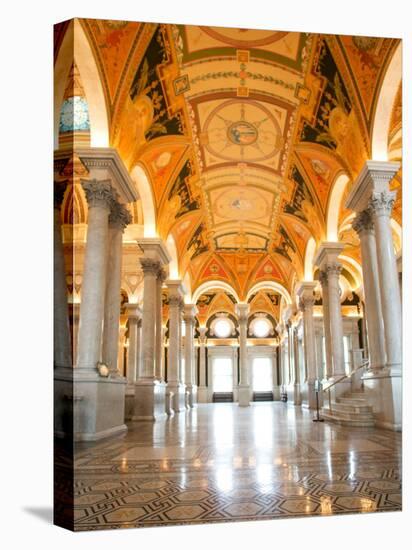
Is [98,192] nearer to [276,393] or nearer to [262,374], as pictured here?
[276,393]

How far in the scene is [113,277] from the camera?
31.8 feet

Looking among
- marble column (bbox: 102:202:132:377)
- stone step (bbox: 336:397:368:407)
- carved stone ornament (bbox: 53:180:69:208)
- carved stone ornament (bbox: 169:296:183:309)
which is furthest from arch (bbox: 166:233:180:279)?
carved stone ornament (bbox: 53:180:69:208)

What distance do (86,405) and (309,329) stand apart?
582 inches

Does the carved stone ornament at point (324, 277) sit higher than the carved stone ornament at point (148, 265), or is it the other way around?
the carved stone ornament at point (148, 265)

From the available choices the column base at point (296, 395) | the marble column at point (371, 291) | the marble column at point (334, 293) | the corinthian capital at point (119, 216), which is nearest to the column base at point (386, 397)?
the marble column at point (371, 291)

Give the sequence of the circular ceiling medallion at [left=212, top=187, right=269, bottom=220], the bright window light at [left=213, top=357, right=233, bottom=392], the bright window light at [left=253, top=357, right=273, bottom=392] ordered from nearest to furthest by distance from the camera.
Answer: the circular ceiling medallion at [left=212, top=187, right=269, bottom=220] < the bright window light at [left=213, top=357, right=233, bottom=392] < the bright window light at [left=253, top=357, right=273, bottom=392]

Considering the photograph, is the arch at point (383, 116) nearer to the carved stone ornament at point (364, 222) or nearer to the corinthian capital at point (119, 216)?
the carved stone ornament at point (364, 222)

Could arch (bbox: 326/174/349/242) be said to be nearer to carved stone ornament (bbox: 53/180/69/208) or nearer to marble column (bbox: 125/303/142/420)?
carved stone ornament (bbox: 53/180/69/208)

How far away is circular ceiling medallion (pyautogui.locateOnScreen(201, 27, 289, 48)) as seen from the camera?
5746 millimetres

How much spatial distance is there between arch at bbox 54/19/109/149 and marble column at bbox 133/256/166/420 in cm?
649

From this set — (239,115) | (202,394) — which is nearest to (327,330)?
(239,115)

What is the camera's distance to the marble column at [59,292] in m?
4.05

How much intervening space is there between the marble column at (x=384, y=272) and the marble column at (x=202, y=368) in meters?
24.1

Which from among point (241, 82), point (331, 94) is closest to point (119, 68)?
point (241, 82)
